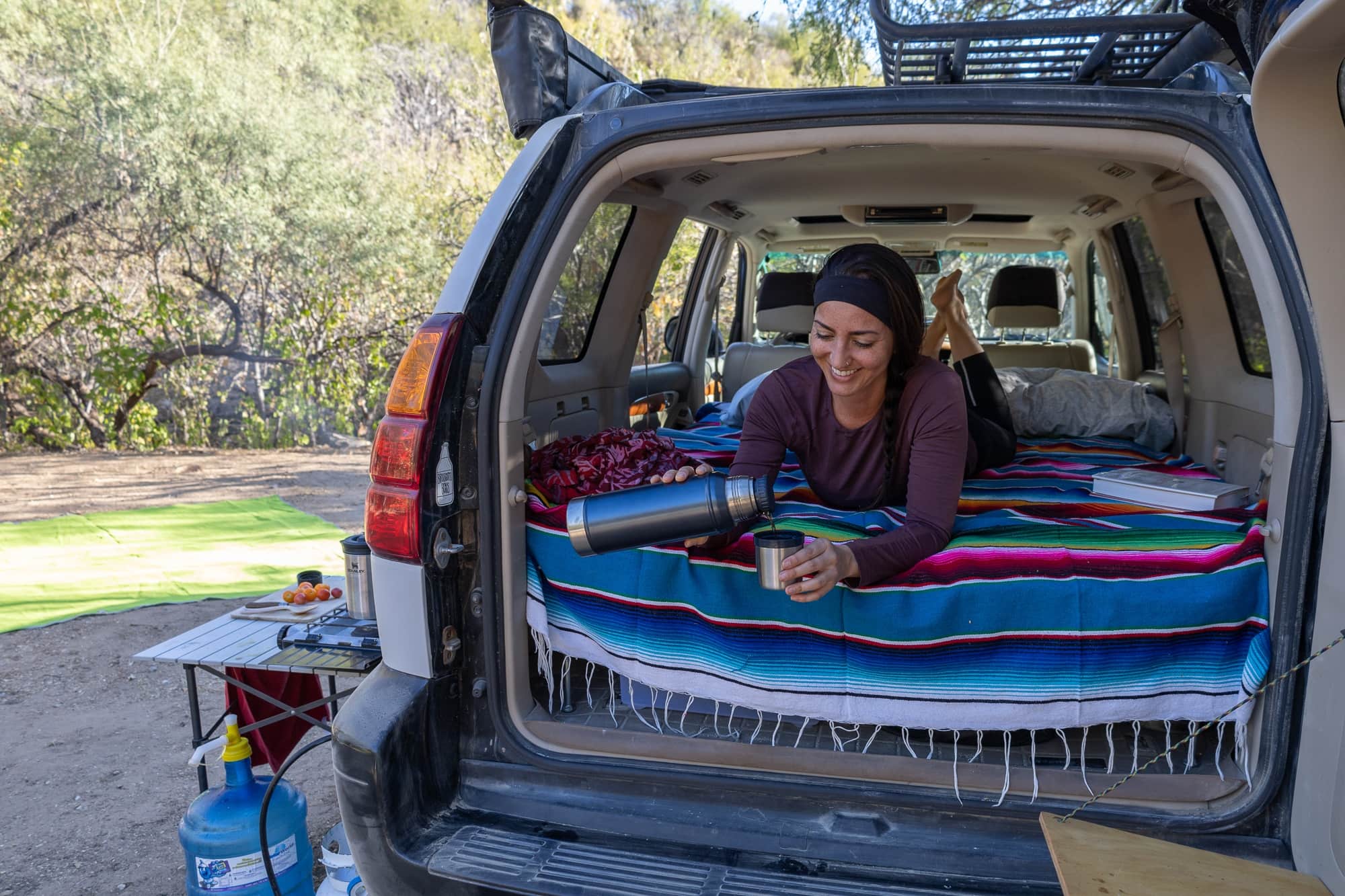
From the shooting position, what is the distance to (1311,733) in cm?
171

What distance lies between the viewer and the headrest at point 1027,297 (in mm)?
5039

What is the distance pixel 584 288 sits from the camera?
11.4 feet

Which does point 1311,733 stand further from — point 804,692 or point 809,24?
point 809,24

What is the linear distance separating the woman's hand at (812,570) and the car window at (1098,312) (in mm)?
3829

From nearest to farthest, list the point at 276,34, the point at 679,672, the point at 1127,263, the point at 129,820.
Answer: the point at 679,672 → the point at 129,820 → the point at 1127,263 → the point at 276,34

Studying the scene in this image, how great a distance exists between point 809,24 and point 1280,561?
5334 millimetres

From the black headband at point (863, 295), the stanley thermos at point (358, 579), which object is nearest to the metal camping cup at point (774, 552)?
the black headband at point (863, 295)

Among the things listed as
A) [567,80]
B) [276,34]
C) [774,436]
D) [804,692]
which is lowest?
[804,692]

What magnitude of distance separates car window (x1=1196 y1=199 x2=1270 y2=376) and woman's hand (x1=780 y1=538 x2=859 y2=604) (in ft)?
6.07

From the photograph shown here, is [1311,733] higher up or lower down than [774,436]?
lower down

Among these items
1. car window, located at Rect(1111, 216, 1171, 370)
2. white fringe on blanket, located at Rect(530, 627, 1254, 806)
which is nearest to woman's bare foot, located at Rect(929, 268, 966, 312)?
car window, located at Rect(1111, 216, 1171, 370)

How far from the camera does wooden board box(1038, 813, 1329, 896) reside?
1479 millimetres

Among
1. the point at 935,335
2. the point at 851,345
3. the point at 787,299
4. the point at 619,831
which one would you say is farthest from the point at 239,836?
the point at 787,299

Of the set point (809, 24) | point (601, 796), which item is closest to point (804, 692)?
point (601, 796)
